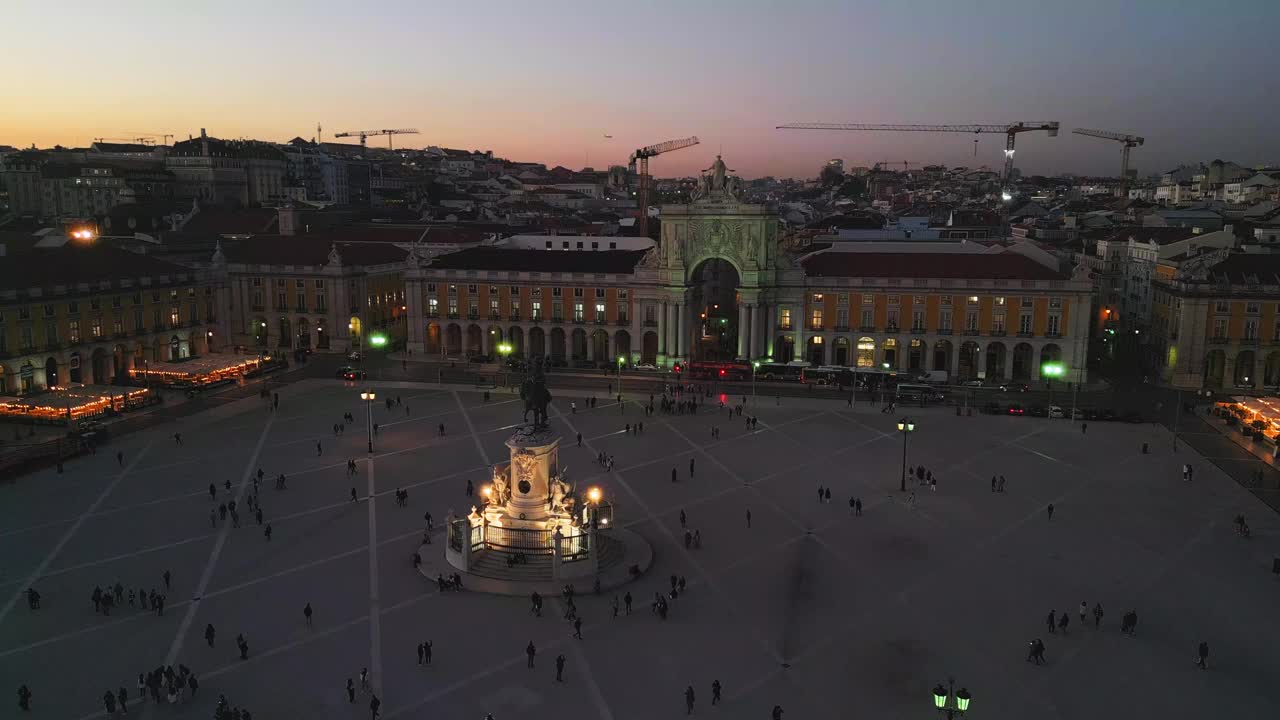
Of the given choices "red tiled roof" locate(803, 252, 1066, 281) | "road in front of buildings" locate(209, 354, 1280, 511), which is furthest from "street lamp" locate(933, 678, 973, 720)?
"red tiled roof" locate(803, 252, 1066, 281)

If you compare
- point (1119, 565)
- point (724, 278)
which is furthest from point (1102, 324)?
point (1119, 565)

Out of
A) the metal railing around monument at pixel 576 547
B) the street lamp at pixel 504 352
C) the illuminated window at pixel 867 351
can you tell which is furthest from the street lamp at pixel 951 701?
the street lamp at pixel 504 352

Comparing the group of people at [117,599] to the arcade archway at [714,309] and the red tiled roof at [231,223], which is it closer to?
the arcade archway at [714,309]

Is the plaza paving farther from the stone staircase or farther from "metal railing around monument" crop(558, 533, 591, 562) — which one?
"metal railing around monument" crop(558, 533, 591, 562)

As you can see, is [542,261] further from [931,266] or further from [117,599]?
Answer: [117,599]

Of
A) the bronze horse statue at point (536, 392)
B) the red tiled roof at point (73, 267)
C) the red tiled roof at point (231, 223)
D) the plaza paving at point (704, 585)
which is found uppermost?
the red tiled roof at point (231, 223)

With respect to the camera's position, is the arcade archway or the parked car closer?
the parked car
